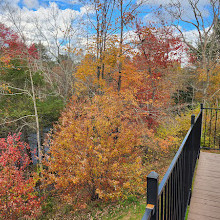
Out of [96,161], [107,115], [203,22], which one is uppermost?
[203,22]

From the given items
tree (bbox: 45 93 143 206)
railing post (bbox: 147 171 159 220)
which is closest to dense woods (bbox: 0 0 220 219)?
tree (bbox: 45 93 143 206)

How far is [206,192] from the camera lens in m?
→ 3.06

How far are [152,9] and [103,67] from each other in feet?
16.1

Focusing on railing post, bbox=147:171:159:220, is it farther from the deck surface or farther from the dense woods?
the dense woods

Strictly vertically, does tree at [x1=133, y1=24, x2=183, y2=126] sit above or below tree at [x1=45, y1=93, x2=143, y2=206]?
above

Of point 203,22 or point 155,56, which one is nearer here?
point 203,22

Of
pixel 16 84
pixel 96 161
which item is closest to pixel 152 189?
pixel 96 161

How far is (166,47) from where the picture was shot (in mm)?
12297

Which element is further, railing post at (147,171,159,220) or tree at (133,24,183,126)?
tree at (133,24,183,126)

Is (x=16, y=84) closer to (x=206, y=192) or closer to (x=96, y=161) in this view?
(x=96, y=161)

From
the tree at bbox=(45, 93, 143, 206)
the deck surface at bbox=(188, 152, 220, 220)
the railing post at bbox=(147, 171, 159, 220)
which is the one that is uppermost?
the railing post at bbox=(147, 171, 159, 220)

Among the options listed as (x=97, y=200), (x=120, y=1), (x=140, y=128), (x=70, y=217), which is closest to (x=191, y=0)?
(x=120, y=1)

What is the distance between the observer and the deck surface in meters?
2.58

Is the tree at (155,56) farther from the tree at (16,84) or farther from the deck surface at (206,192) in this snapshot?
the deck surface at (206,192)
